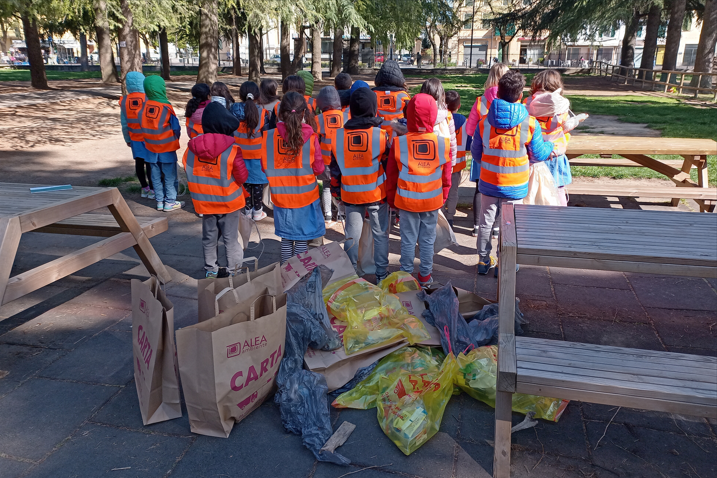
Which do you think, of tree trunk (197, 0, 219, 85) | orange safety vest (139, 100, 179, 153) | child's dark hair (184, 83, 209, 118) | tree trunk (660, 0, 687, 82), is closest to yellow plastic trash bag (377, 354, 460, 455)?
child's dark hair (184, 83, 209, 118)

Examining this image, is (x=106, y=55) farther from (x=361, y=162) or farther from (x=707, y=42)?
(x=707, y=42)

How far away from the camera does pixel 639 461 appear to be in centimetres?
260

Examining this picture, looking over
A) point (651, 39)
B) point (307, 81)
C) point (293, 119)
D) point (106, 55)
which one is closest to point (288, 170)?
point (293, 119)

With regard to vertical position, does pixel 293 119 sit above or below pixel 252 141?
above

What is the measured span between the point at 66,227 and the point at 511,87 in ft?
12.1

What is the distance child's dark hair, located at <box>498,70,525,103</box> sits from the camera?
13.9 feet

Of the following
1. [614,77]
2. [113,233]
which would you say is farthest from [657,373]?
[614,77]

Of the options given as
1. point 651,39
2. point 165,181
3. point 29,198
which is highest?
point 651,39

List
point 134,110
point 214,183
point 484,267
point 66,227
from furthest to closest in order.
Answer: point 134,110 → point 484,267 → point 66,227 → point 214,183

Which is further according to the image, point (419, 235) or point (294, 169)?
point (419, 235)

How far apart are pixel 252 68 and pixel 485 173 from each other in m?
22.0

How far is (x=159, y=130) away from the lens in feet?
21.6

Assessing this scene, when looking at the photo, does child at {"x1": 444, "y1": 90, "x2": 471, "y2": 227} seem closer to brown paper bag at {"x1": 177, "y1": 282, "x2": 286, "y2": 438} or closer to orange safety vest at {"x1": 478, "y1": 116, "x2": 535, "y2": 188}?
orange safety vest at {"x1": 478, "y1": 116, "x2": 535, "y2": 188}

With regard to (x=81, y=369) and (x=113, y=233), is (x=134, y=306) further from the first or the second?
(x=113, y=233)
